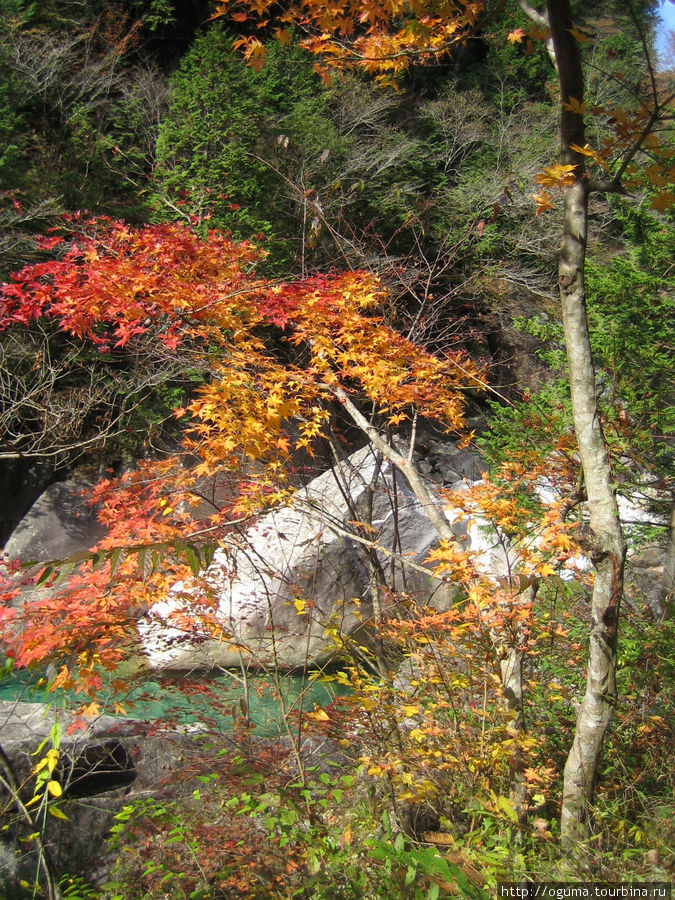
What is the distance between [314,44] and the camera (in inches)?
114

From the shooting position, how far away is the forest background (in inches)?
97.7

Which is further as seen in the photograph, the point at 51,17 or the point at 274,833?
the point at 51,17

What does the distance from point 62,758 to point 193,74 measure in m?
8.80

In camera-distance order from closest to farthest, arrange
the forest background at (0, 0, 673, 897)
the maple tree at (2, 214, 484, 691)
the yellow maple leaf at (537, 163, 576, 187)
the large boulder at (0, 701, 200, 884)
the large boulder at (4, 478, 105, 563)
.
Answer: the yellow maple leaf at (537, 163, 576, 187) → the forest background at (0, 0, 673, 897) → the large boulder at (0, 701, 200, 884) → the maple tree at (2, 214, 484, 691) → the large boulder at (4, 478, 105, 563)

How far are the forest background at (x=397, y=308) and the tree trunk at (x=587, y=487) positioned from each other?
4.5 inches

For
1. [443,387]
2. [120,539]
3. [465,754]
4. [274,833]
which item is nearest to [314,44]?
[443,387]

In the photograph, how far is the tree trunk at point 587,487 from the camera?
2.22 meters

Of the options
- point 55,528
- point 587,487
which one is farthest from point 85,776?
point 55,528

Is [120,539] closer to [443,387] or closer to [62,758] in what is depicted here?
[62,758]

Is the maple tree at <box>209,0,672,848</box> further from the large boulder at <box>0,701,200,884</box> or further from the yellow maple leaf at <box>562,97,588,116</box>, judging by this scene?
the large boulder at <box>0,701,200,884</box>

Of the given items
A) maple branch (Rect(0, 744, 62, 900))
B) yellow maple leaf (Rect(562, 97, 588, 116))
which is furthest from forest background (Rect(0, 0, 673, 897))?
maple branch (Rect(0, 744, 62, 900))

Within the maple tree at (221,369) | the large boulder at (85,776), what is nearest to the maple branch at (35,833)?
the large boulder at (85,776)

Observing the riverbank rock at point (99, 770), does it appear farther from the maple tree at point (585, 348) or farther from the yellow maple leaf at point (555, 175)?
the yellow maple leaf at point (555, 175)

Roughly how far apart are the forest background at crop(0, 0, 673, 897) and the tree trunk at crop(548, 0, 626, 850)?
116mm
